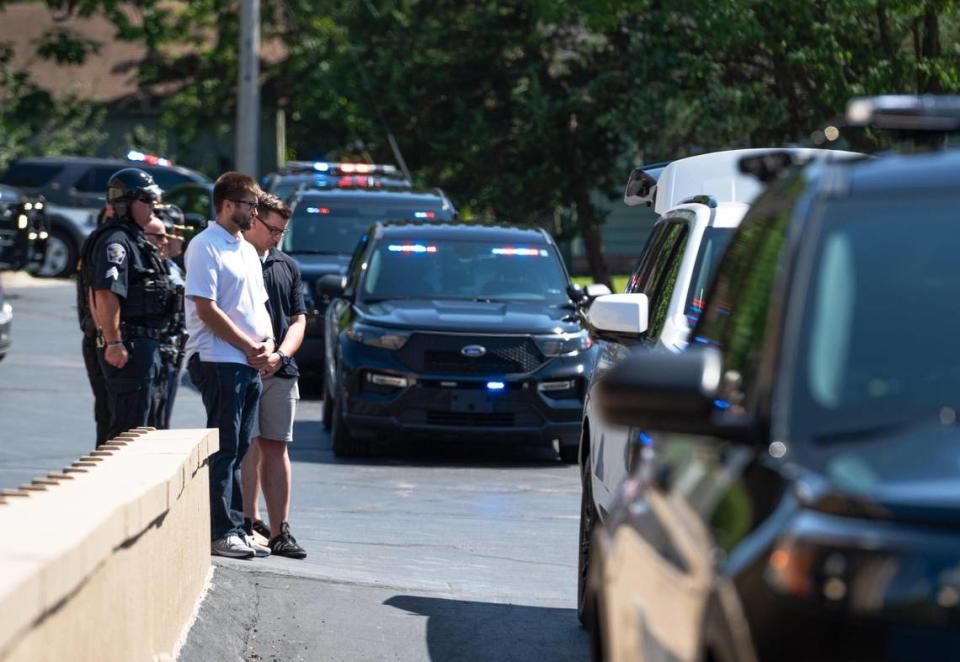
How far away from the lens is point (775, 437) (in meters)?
3.59

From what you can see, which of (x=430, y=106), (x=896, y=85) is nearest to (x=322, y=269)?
(x=896, y=85)

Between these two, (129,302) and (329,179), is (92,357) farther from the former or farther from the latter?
(329,179)

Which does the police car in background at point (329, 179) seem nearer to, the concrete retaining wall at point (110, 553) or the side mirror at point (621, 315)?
the concrete retaining wall at point (110, 553)

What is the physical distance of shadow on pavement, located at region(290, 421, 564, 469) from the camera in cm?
1382

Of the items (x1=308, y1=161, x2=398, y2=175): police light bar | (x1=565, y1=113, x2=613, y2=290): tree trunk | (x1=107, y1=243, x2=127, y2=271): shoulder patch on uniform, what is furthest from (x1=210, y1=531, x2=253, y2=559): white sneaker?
(x1=565, y1=113, x2=613, y2=290): tree trunk

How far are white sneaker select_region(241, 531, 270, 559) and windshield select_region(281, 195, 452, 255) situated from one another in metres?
8.92

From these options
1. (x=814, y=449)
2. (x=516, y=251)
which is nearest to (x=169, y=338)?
(x=516, y=251)

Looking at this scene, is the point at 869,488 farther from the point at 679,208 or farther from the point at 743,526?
the point at 679,208

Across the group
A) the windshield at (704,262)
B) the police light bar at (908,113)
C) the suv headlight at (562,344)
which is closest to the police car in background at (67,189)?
the suv headlight at (562,344)

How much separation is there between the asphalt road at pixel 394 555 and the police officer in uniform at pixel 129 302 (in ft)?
3.77

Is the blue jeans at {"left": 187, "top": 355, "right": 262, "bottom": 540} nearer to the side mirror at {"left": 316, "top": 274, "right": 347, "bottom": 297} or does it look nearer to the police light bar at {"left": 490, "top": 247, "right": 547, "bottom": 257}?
the side mirror at {"left": 316, "top": 274, "right": 347, "bottom": 297}

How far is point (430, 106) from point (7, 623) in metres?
29.7

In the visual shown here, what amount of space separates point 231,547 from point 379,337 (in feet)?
16.3

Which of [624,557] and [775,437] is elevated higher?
[775,437]
